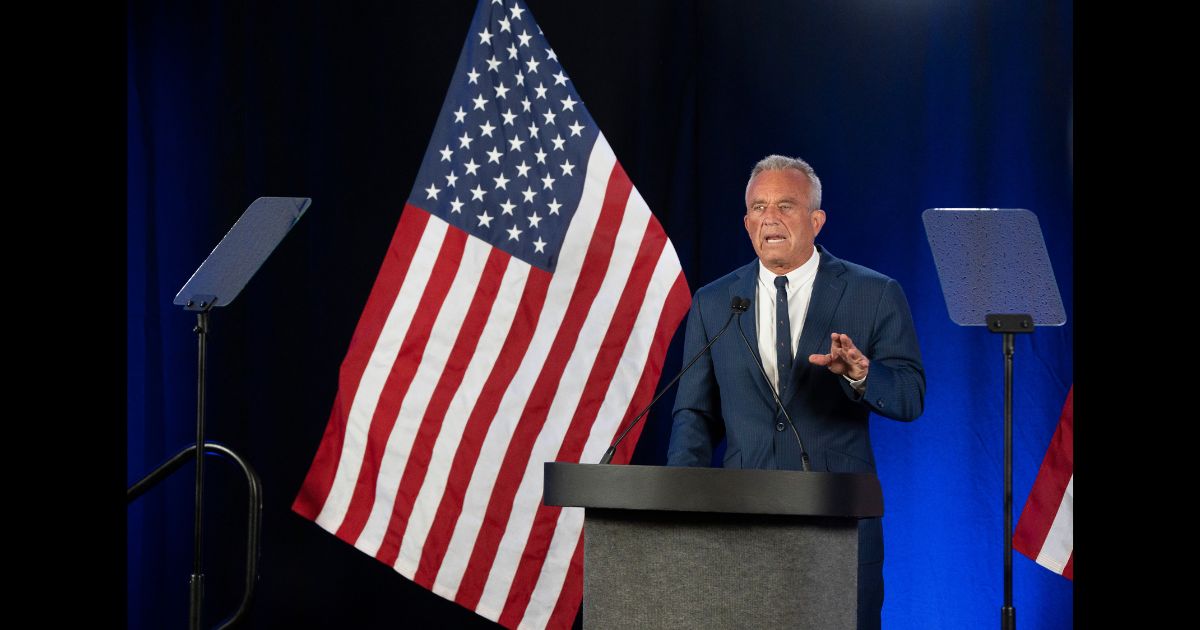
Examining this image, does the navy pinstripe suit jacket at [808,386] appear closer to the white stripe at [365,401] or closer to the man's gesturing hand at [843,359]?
the man's gesturing hand at [843,359]

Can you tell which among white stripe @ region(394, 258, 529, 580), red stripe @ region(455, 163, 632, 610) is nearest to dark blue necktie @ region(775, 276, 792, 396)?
red stripe @ region(455, 163, 632, 610)

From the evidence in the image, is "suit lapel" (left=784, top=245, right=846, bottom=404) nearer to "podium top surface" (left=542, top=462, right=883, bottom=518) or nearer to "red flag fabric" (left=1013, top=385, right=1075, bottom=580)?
"podium top surface" (left=542, top=462, right=883, bottom=518)

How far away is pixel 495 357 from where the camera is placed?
3.47 meters

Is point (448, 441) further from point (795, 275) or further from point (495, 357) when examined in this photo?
point (795, 275)

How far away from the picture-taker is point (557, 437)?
3.49 m

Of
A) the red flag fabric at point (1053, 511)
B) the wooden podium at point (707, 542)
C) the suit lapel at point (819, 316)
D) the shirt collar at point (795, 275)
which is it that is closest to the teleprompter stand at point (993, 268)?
the suit lapel at point (819, 316)

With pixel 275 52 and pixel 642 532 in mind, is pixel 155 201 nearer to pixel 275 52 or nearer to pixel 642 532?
pixel 275 52

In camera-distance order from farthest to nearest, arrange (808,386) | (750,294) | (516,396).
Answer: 1. (516,396)
2. (750,294)
3. (808,386)

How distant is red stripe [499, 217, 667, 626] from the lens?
3.47 metres

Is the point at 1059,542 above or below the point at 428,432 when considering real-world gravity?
below

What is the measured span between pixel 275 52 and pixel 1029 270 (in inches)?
95.2

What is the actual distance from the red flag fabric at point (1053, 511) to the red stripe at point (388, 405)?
72.8 inches

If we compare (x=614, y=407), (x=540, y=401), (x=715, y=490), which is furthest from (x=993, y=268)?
(x=540, y=401)

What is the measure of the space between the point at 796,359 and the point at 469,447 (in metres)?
1.19
